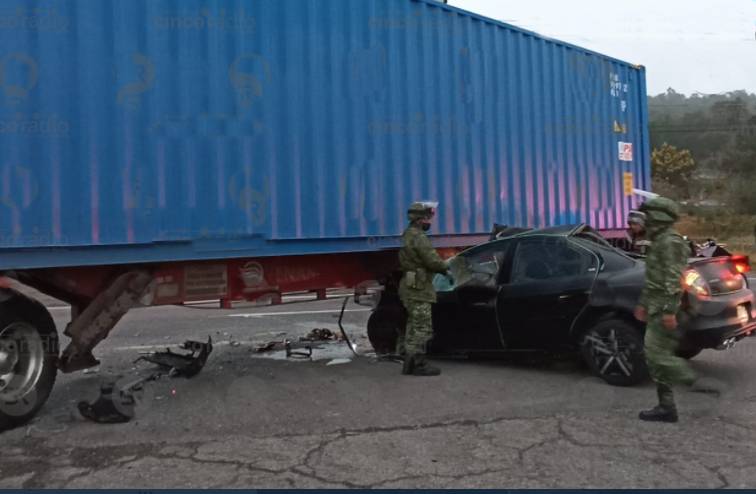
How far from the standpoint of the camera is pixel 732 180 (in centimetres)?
5291

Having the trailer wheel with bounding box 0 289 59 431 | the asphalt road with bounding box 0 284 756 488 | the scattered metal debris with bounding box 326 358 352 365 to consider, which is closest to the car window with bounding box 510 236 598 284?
the asphalt road with bounding box 0 284 756 488

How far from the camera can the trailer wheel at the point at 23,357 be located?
446 centimetres

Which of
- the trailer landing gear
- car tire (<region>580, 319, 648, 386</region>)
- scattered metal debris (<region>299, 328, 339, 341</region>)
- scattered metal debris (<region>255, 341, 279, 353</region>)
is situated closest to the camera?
the trailer landing gear

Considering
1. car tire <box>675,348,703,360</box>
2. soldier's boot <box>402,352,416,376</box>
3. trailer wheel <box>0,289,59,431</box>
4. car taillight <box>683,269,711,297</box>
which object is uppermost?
car taillight <box>683,269,711,297</box>

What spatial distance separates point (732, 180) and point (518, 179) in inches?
2072

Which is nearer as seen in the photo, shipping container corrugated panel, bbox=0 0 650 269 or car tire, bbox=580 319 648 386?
shipping container corrugated panel, bbox=0 0 650 269

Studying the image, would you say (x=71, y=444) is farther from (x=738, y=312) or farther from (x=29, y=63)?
(x=738, y=312)

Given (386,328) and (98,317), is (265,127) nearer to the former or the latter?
(98,317)

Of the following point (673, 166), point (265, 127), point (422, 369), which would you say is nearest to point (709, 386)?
point (422, 369)

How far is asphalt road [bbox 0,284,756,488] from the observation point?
3611 millimetres

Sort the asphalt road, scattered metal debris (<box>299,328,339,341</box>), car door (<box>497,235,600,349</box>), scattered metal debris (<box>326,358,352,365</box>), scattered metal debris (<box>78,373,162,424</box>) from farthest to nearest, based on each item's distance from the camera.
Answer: scattered metal debris (<box>299,328,339,341</box>) < scattered metal debris (<box>326,358,352,365</box>) < car door (<box>497,235,600,349</box>) < scattered metal debris (<box>78,373,162,424</box>) < the asphalt road

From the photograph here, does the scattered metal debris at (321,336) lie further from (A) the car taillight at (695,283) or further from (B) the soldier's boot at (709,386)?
(A) the car taillight at (695,283)

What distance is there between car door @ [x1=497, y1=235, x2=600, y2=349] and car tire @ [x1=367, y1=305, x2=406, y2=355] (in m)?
1.23

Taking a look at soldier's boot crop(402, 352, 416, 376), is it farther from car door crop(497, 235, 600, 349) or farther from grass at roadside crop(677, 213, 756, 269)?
grass at roadside crop(677, 213, 756, 269)
